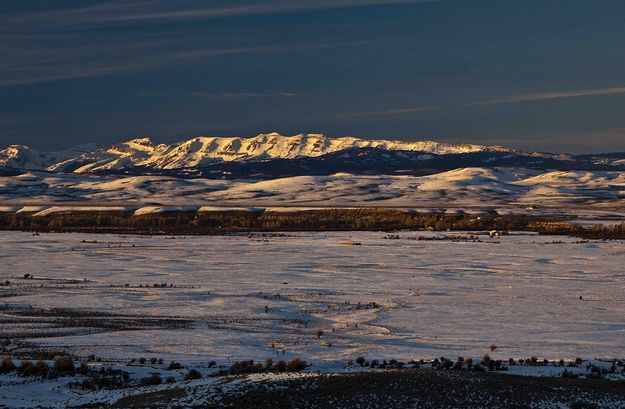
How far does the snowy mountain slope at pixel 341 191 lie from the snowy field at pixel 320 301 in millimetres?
70958

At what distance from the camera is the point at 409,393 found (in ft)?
59.3

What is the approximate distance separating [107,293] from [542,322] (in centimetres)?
1486

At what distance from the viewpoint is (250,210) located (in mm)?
107812

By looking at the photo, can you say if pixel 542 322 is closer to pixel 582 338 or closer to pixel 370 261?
pixel 582 338

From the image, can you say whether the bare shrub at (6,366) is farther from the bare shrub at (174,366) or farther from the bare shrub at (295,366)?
the bare shrub at (295,366)

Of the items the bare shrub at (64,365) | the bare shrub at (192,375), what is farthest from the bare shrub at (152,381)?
the bare shrub at (64,365)

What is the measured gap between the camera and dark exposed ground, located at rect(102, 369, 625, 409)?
17.5 metres

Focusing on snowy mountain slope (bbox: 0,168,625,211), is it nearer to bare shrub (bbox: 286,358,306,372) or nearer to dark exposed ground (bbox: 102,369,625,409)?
bare shrub (bbox: 286,358,306,372)

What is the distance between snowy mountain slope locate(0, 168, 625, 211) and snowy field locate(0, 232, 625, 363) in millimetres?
70958

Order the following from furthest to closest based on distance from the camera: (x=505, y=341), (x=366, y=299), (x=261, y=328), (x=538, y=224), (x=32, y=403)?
(x=538, y=224), (x=366, y=299), (x=261, y=328), (x=505, y=341), (x=32, y=403)

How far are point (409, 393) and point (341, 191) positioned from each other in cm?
13981

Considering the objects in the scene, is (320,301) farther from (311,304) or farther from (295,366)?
(295,366)

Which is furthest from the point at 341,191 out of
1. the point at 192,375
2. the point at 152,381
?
the point at 152,381

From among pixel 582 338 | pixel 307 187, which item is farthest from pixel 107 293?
pixel 307 187
